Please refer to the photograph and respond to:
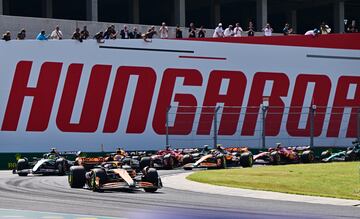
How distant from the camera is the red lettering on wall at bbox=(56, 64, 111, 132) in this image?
109ft

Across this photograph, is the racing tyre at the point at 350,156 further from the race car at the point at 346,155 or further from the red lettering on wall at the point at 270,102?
the red lettering on wall at the point at 270,102

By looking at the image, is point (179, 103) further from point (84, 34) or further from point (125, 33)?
point (84, 34)

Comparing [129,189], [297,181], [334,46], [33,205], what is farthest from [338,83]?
[33,205]

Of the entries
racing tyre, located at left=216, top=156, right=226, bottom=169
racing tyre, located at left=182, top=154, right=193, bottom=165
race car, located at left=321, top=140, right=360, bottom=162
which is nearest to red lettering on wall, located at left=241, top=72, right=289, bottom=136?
race car, located at left=321, top=140, right=360, bottom=162

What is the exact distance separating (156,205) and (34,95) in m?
18.2

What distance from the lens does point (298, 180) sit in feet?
70.2

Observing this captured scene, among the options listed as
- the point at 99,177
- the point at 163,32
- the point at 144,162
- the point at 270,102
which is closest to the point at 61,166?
the point at 144,162

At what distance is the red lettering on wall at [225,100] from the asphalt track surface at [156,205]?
1570 cm

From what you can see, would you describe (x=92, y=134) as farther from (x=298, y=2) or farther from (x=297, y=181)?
(x=298, y=2)

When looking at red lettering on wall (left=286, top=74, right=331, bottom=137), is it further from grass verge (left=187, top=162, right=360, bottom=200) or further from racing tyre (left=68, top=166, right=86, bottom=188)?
racing tyre (left=68, top=166, right=86, bottom=188)

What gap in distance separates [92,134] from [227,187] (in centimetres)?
1456

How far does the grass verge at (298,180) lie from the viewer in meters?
18.8

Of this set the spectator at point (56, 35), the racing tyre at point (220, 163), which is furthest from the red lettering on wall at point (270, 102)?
the spectator at point (56, 35)

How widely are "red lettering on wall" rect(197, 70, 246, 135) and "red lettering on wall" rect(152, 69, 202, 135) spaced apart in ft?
1.90
